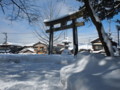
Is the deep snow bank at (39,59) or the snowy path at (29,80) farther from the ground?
the deep snow bank at (39,59)

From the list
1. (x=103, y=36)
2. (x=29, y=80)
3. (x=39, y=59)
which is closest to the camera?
(x=29, y=80)

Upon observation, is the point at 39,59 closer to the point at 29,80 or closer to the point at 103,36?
the point at 29,80

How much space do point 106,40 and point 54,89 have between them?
8.40 ft

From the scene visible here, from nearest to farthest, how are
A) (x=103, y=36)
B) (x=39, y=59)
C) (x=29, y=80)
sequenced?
(x=29, y=80) → (x=103, y=36) → (x=39, y=59)

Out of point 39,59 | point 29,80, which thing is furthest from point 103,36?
point 39,59

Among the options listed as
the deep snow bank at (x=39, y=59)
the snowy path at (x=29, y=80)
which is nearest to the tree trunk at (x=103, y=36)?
the snowy path at (x=29, y=80)

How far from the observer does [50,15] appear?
22.7m

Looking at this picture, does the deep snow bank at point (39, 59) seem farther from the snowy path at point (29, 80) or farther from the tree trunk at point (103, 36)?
the tree trunk at point (103, 36)

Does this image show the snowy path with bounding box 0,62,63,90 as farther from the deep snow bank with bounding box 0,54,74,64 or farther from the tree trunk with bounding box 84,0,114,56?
A: the deep snow bank with bounding box 0,54,74,64

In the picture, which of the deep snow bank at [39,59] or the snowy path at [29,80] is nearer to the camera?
the snowy path at [29,80]

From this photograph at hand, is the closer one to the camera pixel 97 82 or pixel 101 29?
pixel 97 82

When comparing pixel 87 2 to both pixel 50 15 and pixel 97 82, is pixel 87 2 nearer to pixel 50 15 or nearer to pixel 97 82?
pixel 97 82

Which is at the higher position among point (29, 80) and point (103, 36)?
point (103, 36)

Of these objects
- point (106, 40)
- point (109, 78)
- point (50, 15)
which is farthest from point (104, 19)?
point (50, 15)
